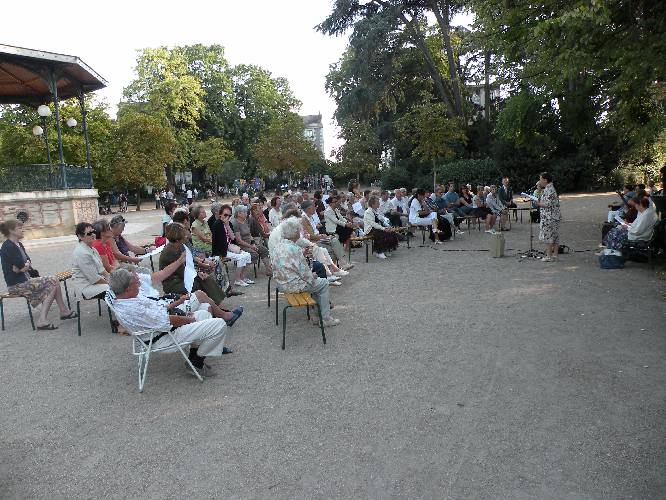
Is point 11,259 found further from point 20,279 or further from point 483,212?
point 483,212

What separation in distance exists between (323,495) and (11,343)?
5.37m

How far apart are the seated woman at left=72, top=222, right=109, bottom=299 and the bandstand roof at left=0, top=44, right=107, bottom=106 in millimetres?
12899

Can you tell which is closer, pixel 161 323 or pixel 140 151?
pixel 161 323

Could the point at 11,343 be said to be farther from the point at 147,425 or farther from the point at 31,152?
the point at 31,152

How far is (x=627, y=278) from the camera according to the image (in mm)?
8570

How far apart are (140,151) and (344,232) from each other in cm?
2634

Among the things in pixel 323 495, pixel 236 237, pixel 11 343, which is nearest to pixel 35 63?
pixel 236 237

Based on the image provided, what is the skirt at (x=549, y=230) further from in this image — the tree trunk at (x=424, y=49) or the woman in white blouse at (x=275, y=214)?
the tree trunk at (x=424, y=49)

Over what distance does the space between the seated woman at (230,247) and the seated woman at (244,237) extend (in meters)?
0.16

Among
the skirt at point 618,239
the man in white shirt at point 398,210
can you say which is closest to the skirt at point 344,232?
the man in white shirt at point 398,210

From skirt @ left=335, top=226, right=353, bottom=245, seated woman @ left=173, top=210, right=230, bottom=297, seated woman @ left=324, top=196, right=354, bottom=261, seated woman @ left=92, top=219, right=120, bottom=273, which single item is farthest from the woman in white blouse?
seated woman @ left=92, top=219, right=120, bottom=273

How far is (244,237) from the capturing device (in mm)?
10211

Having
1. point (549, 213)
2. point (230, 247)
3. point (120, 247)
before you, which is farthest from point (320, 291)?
point (549, 213)

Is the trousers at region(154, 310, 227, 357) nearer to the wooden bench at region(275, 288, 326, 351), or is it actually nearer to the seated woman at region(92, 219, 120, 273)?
the wooden bench at region(275, 288, 326, 351)
